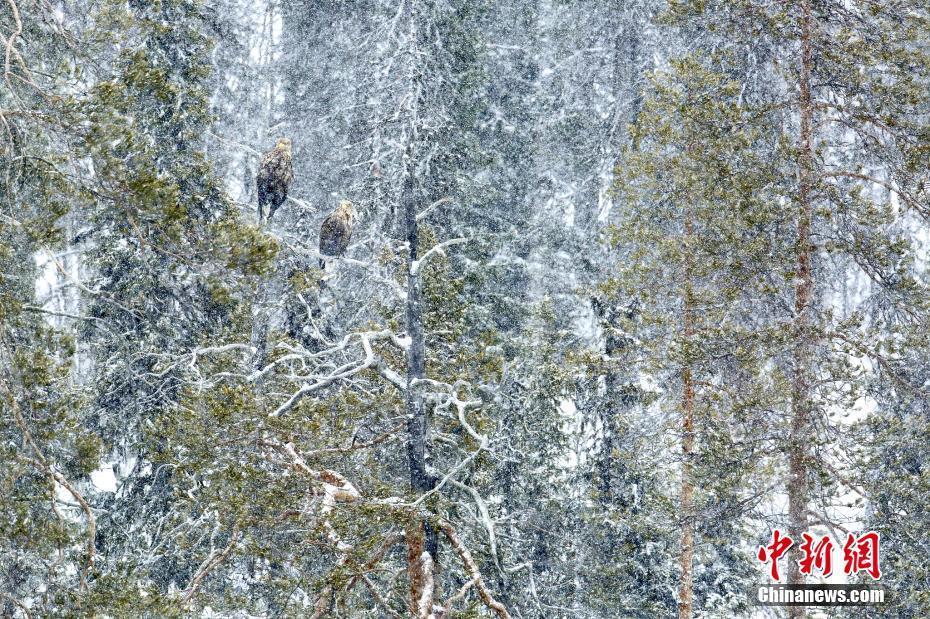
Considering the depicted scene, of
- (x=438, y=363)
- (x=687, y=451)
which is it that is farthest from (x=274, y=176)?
(x=687, y=451)

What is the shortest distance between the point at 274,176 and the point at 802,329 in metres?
5.60

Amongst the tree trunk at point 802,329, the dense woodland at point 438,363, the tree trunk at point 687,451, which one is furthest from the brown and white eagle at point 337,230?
the tree trunk at point 802,329

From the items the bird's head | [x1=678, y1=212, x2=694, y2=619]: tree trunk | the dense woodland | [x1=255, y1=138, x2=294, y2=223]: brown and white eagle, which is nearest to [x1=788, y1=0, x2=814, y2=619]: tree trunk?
the dense woodland

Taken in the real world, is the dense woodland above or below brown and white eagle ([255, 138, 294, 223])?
below

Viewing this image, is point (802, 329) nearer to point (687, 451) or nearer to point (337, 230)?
point (687, 451)

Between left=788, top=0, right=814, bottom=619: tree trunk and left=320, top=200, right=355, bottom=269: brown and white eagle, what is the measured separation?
203 inches

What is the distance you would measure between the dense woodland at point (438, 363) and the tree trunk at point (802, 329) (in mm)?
37

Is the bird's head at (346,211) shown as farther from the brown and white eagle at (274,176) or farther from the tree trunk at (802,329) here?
the tree trunk at (802,329)

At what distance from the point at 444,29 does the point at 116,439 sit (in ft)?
27.4

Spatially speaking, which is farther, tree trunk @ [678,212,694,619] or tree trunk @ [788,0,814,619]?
tree trunk @ [678,212,694,619]

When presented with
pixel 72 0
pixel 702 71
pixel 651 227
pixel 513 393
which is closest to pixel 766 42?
pixel 702 71

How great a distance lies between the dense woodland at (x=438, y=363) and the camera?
6871 millimetres

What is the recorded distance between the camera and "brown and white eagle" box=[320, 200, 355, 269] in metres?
11.3

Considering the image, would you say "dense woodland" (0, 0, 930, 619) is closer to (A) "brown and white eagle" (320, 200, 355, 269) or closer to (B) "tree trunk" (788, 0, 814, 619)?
(B) "tree trunk" (788, 0, 814, 619)
